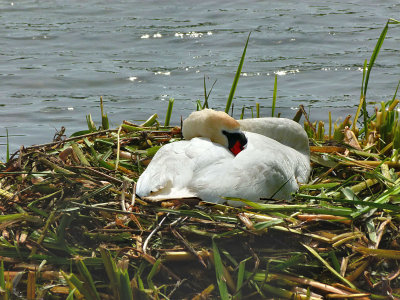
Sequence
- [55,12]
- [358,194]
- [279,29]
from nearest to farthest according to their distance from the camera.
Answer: [358,194], [279,29], [55,12]

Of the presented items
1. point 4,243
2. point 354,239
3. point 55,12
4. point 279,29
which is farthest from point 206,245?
point 55,12

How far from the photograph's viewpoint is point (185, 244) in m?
4.00

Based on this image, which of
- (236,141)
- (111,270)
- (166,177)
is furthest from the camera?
(236,141)

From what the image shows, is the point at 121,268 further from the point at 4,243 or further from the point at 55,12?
the point at 55,12

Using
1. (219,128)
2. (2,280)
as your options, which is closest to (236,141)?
(219,128)

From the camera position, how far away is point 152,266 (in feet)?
12.9

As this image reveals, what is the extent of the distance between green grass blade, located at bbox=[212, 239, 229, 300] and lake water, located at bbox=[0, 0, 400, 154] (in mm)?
4824

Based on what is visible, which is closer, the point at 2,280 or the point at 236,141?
the point at 2,280

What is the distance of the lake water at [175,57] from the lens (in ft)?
31.7

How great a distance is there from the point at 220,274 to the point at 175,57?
804 cm

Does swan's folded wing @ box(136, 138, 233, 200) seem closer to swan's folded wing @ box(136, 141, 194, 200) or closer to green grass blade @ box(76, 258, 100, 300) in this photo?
swan's folded wing @ box(136, 141, 194, 200)

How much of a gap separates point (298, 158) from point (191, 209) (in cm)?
119

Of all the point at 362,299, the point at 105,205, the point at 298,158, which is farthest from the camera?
the point at 298,158

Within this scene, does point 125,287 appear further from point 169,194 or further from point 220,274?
point 169,194
